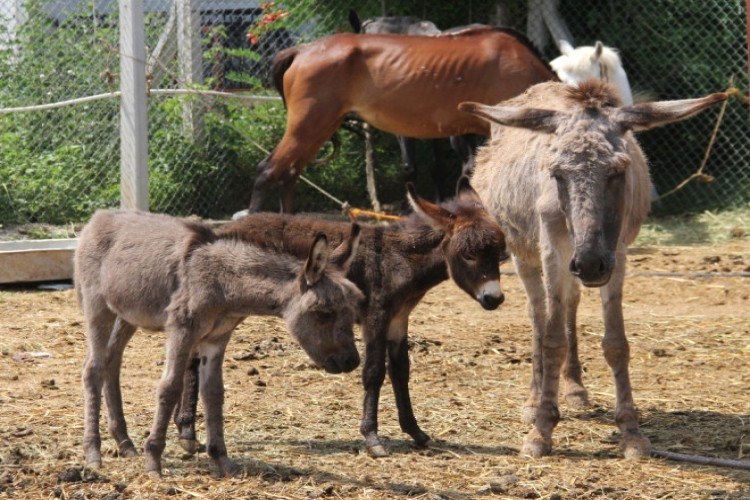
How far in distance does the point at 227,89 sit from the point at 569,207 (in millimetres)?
8630

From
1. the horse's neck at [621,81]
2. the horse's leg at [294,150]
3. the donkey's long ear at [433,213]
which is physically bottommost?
the donkey's long ear at [433,213]

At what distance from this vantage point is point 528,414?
19.4ft

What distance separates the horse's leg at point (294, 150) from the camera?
1018cm

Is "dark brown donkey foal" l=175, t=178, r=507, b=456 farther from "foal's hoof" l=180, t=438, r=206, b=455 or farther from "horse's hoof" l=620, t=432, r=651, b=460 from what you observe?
"horse's hoof" l=620, t=432, r=651, b=460

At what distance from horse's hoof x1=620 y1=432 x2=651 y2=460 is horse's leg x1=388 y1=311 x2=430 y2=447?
0.93 meters

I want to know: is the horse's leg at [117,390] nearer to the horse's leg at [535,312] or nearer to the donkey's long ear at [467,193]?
the donkey's long ear at [467,193]

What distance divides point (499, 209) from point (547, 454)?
1389mm

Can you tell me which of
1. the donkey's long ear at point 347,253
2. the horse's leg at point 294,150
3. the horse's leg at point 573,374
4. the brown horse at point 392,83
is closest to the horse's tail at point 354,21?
the brown horse at point 392,83

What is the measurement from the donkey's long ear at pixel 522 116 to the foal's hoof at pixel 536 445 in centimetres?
143

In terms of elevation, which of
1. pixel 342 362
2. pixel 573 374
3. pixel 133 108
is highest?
pixel 133 108

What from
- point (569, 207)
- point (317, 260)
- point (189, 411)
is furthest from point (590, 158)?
point (189, 411)

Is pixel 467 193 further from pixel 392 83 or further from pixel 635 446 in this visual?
pixel 392 83

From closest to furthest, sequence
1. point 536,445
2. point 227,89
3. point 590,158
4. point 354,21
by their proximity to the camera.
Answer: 1. point 590,158
2. point 536,445
3. point 354,21
4. point 227,89

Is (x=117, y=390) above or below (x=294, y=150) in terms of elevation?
below
